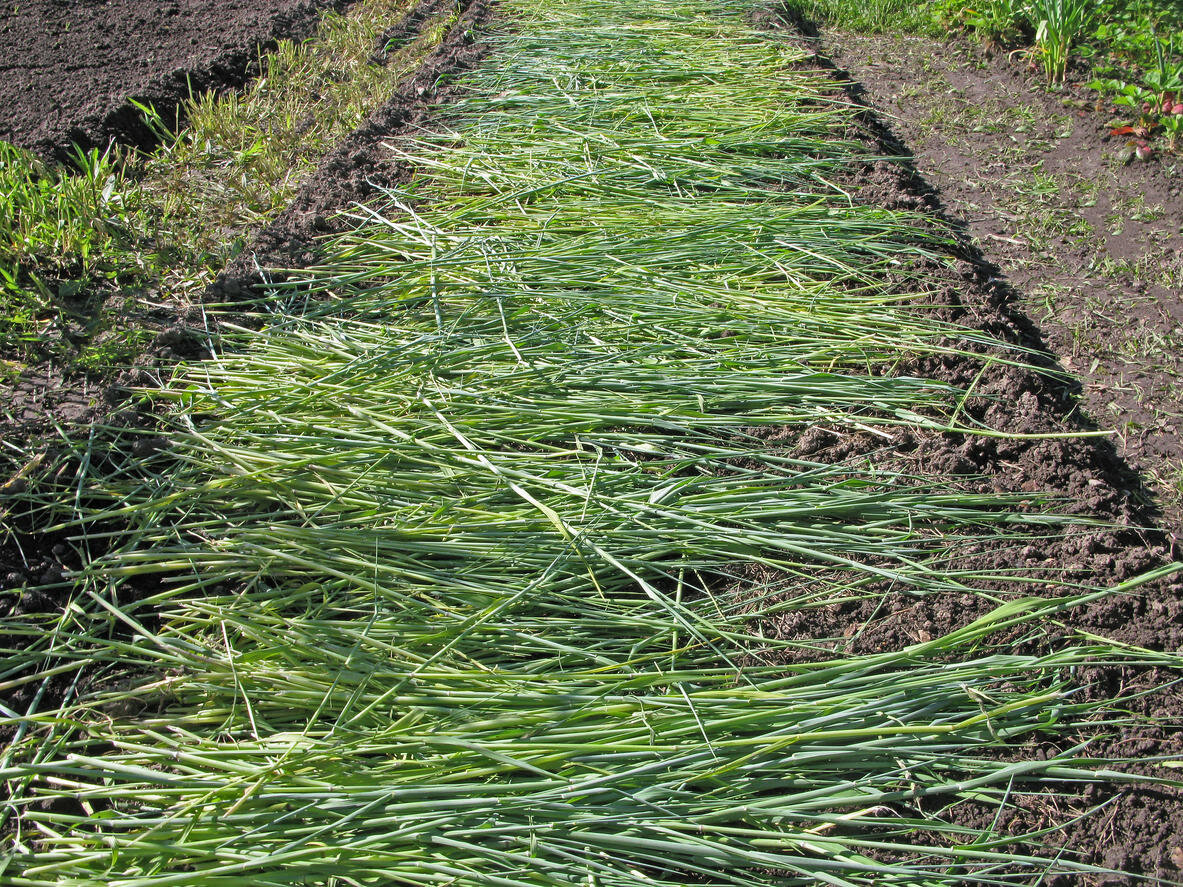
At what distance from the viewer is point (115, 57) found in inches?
160

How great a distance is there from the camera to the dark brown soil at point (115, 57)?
11.5 ft

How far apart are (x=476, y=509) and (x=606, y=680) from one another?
1.66ft

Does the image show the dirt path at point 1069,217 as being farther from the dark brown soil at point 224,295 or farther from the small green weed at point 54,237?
the small green weed at point 54,237

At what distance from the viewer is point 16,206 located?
9.23ft

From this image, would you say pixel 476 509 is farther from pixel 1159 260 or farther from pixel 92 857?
pixel 1159 260

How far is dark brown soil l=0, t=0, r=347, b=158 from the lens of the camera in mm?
3510

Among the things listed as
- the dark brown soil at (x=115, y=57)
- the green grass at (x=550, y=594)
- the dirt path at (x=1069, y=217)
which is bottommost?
the green grass at (x=550, y=594)

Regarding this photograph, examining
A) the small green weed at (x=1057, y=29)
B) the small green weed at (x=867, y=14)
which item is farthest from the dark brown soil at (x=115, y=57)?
the small green weed at (x=1057, y=29)

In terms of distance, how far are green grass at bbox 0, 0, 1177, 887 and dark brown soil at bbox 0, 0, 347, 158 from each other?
1.82 metres

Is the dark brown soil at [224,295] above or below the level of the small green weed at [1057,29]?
below

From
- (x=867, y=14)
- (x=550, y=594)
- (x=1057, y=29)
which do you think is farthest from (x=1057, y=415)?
(x=867, y=14)

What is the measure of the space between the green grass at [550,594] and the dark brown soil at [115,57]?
1.82 metres

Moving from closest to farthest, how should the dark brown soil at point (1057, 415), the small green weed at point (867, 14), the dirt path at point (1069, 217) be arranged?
the dark brown soil at point (1057, 415)
the dirt path at point (1069, 217)
the small green weed at point (867, 14)

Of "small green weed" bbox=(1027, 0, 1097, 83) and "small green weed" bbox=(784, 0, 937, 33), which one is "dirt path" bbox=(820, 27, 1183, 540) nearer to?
"small green weed" bbox=(1027, 0, 1097, 83)
